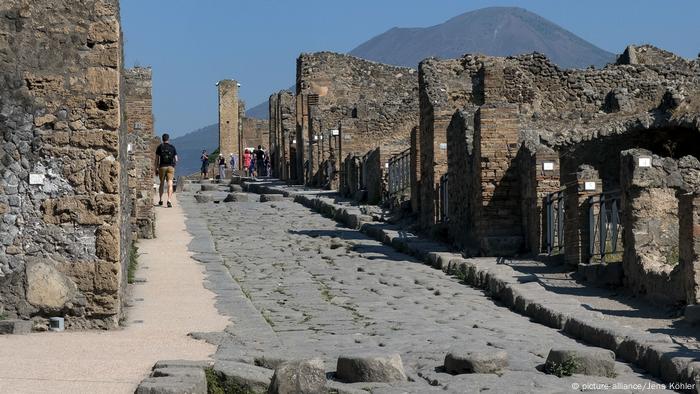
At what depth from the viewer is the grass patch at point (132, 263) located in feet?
47.8

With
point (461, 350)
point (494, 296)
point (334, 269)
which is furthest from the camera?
point (334, 269)

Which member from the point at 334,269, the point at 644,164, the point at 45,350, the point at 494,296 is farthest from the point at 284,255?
the point at 45,350

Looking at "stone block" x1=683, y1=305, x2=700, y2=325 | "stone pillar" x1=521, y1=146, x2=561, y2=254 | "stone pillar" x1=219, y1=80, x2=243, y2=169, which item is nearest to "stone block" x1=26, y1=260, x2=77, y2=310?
"stone block" x1=683, y1=305, x2=700, y2=325

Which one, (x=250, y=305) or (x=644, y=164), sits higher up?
(x=644, y=164)

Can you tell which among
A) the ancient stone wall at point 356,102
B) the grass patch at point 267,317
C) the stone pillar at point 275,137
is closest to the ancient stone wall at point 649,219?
the grass patch at point 267,317

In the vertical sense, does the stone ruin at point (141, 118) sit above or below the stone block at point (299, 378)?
above

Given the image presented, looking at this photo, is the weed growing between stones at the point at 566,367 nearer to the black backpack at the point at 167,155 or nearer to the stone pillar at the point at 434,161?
the stone pillar at the point at 434,161

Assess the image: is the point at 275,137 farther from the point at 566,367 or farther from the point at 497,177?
the point at 566,367

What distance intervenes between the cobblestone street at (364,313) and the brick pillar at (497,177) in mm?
1153

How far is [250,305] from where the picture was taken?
1304cm

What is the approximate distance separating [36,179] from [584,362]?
199 inches

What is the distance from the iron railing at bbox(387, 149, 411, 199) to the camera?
25312mm

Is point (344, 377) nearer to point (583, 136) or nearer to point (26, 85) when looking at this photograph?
point (26, 85)

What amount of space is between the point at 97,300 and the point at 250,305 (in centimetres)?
208
